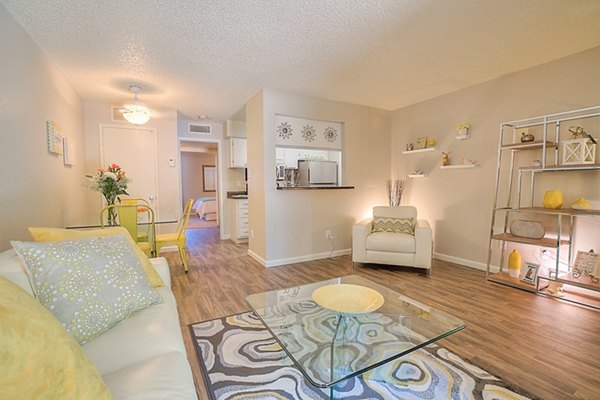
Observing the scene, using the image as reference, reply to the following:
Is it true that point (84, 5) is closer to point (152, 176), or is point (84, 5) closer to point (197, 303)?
point (197, 303)

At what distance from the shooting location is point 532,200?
9.66ft

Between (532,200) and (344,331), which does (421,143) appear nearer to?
(532,200)

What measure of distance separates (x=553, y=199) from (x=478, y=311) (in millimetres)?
1411

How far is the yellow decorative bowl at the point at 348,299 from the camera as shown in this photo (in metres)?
1.54

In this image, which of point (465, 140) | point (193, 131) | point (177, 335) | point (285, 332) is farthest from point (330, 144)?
point (177, 335)

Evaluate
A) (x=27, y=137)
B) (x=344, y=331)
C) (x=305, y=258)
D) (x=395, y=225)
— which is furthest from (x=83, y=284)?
(x=395, y=225)

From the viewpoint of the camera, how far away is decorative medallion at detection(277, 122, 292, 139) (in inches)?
149

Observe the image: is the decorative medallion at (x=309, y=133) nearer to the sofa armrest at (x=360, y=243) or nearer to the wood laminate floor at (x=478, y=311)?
Result: the sofa armrest at (x=360, y=243)

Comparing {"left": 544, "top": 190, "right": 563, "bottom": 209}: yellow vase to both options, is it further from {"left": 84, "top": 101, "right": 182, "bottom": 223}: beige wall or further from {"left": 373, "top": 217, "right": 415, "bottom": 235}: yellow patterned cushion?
{"left": 84, "top": 101, "right": 182, "bottom": 223}: beige wall

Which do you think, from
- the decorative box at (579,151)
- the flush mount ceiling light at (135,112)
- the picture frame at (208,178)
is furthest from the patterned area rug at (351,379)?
the picture frame at (208,178)

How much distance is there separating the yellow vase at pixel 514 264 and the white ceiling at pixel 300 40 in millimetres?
2072

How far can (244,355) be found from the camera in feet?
5.65

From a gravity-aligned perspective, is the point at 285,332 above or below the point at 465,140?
below

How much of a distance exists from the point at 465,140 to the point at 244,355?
3692 mm
